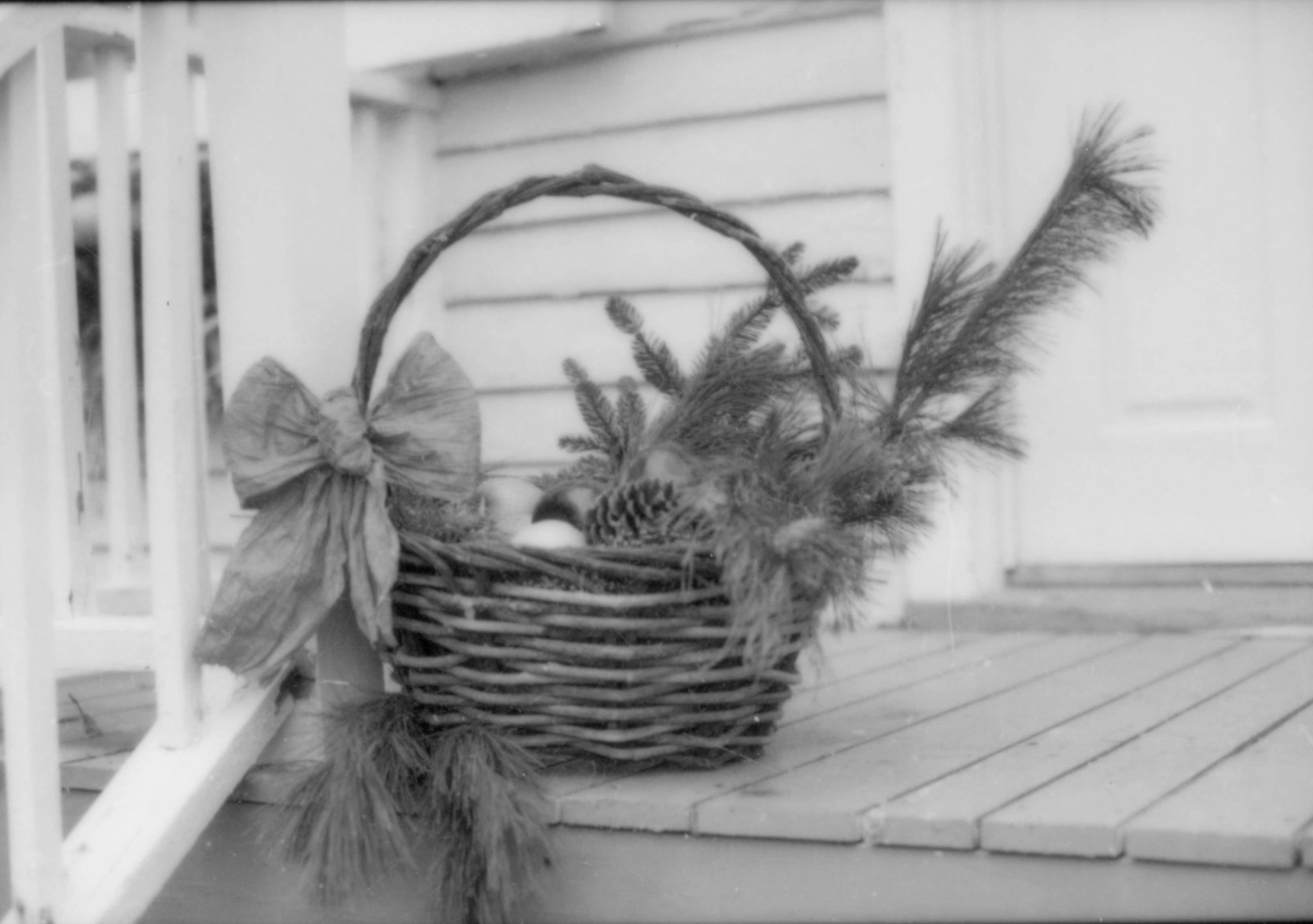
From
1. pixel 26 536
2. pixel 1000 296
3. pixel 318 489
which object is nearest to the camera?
pixel 26 536

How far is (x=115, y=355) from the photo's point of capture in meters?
1.90

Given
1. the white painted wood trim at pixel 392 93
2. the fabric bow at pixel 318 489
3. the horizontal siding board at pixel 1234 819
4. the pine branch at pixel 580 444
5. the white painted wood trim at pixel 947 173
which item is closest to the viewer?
the horizontal siding board at pixel 1234 819

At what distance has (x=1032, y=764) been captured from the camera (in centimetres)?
120

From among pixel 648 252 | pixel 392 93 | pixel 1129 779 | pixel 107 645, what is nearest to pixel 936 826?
pixel 1129 779

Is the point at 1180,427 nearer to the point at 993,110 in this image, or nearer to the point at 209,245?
the point at 993,110

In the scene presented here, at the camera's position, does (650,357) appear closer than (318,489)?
No

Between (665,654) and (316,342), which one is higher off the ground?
(316,342)

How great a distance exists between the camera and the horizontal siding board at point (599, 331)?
2.23 metres

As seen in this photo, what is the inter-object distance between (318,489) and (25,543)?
0.24 m

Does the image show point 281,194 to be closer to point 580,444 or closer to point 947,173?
point 580,444

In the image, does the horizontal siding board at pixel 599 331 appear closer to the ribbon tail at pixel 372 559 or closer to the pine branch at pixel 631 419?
the pine branch at pixel 631 419

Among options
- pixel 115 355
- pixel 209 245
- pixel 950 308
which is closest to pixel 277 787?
pixel 950 308

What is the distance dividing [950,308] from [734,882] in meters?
0.62

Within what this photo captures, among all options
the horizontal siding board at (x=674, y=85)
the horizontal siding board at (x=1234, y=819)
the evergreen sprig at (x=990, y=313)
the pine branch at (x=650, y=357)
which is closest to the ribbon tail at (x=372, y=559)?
the pine branch at (x=650, y=357)
